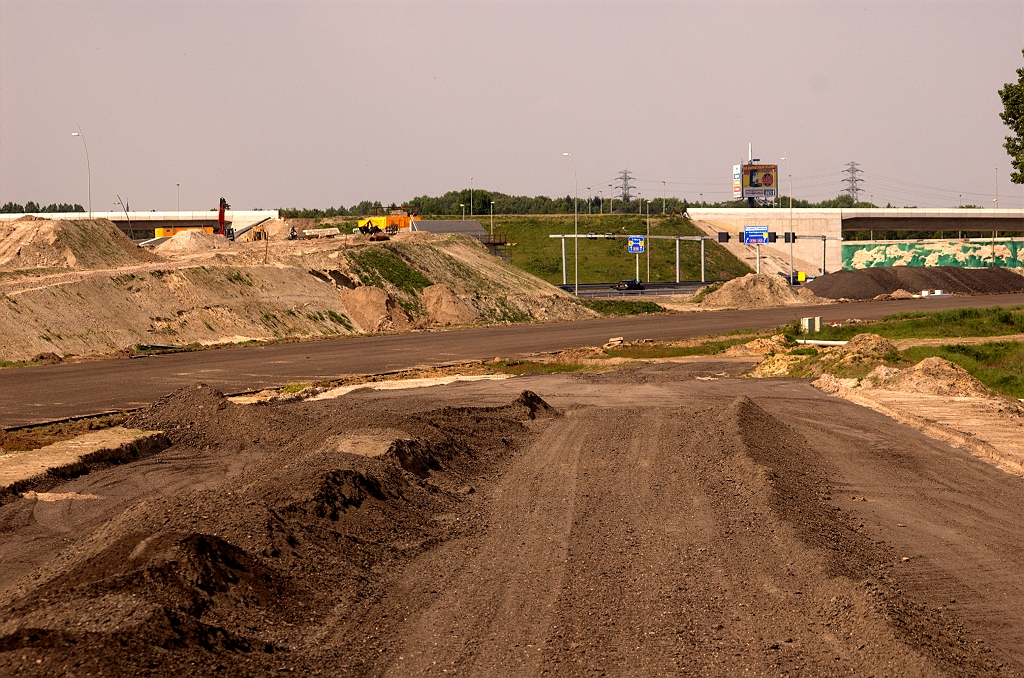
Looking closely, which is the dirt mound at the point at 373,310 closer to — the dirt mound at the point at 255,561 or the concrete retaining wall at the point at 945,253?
the dirt mound at the point at 255,561

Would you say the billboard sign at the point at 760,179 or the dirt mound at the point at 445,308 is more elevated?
the billboard sign at the point at 760,179

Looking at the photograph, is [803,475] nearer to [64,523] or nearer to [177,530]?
[177,530]

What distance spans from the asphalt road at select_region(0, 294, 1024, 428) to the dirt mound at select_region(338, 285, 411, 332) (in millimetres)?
4508

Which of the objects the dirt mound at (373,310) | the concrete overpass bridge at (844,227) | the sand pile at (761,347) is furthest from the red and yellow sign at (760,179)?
the sand pile at (761,347)

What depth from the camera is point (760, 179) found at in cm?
16875

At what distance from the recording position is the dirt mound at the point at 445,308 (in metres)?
69.6

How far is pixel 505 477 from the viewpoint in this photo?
20.3 meters

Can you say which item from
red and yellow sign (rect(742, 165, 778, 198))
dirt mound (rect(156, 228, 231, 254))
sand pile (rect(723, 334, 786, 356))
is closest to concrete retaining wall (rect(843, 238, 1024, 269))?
red and yellow sign (rect(742, 165, 778, 198))

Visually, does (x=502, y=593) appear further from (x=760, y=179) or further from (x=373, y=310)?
(x=760, y=179)

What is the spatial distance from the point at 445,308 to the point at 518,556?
56535 mm

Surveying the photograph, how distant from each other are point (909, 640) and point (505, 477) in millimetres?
10772

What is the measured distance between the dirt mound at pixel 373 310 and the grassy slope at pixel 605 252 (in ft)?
200

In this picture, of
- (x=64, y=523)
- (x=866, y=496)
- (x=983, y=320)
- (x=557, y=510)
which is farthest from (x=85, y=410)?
(x=983, y=320)

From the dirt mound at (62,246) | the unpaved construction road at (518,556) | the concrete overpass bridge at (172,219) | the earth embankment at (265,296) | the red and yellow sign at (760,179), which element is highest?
the red and yellow sign at (760,179)
